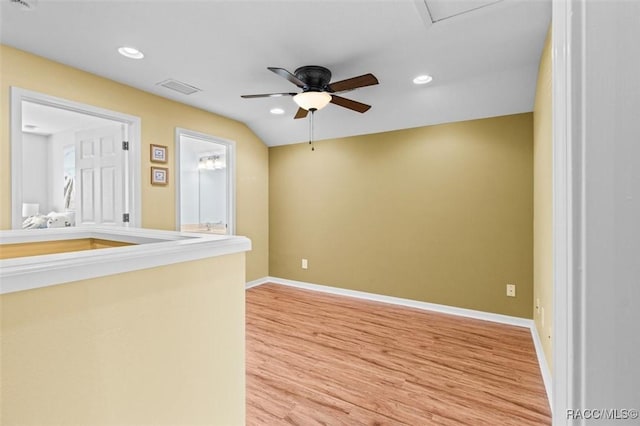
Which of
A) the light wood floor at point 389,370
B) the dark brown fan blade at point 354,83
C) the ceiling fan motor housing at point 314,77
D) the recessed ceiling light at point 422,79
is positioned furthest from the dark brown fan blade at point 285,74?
the light wood floor at point 389,370

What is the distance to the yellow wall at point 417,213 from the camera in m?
3.12

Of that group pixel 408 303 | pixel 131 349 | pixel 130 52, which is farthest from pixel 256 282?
pixel 131 349

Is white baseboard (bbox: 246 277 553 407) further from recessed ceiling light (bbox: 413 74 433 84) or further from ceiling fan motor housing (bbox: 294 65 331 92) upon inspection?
ceiling fan motor housing (bbox: 294 65 331 92)

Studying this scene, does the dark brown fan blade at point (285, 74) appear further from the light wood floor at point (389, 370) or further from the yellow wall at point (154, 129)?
the light wood floor at point (389, 370)

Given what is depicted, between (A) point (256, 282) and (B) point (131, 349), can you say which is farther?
(A) point (256, 282)

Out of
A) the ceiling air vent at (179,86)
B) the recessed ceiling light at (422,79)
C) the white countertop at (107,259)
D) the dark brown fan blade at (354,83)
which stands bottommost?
the white countertop at (107,259)

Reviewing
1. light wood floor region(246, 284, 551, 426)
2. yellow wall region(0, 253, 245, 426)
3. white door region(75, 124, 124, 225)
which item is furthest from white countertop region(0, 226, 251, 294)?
white door region(75, 124, 124, 225)

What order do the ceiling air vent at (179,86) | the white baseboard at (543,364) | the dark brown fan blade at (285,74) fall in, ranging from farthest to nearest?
the ceiling air vent at (179,86), the dark brown fan blade at (285,74), the white baseboard at (543,364)

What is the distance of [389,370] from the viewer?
7.39ft

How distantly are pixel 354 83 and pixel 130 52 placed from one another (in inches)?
71.6

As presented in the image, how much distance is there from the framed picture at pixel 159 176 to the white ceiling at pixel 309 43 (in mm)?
833

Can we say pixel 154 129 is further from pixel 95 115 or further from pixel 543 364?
pixel 543 364

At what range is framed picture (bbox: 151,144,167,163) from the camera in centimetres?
325

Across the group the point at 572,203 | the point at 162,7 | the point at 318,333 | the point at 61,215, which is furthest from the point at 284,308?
the point at 61,215
